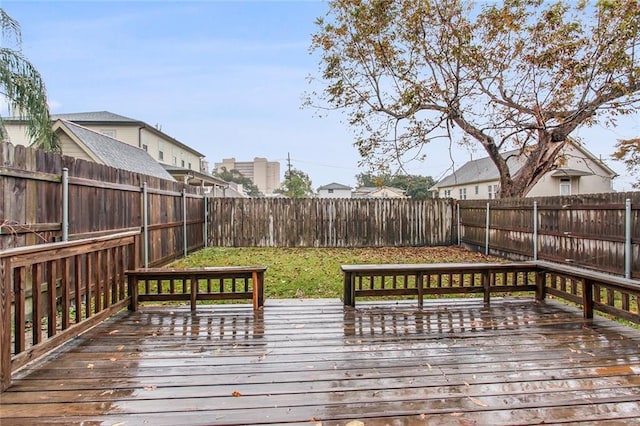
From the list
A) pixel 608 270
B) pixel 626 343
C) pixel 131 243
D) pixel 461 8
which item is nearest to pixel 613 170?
pixel 461 8

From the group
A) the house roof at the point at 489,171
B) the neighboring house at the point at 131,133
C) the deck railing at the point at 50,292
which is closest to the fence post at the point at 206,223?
the deck railing at the point at 50,292

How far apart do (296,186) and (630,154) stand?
1060 inches

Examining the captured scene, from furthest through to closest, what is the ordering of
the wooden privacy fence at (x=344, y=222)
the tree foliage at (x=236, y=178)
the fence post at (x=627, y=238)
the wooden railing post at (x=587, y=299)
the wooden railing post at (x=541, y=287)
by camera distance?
1. the tree foliage at (x=236, y=178)
2. the wooden privacy fence at (x=344, y=222)
3. the fence post at (x=627, y=238)
4. the wooden railing post at (x=541, y=287)
5. the wooden railing post at (x=587, y=299)

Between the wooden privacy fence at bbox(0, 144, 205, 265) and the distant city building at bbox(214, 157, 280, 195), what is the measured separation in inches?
2036

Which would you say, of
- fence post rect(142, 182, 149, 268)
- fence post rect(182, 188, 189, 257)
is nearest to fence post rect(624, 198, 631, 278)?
fence post rect(142, 182, 149, 268)

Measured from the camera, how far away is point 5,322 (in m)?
2.09

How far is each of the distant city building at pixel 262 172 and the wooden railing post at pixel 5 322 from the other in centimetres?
5643

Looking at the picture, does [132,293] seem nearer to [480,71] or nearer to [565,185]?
[480,71]

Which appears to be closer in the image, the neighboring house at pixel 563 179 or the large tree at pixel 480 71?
the large tree at pixel 480 71

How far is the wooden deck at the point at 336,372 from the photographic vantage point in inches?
76.2

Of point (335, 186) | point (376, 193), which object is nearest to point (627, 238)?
point (376, 193)

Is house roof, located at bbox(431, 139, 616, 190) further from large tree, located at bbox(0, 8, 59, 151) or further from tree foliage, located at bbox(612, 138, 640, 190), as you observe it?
large tree, located at bbox(0, 8, 59, 151)

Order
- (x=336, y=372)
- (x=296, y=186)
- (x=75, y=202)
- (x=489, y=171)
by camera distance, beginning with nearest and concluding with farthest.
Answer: (x=336, y=372), (x=75, y=202), (x=489, y=171), (x=296, y=186)

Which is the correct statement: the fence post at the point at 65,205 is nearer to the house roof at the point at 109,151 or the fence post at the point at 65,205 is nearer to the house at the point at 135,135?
the house roof at the point at 109,151
